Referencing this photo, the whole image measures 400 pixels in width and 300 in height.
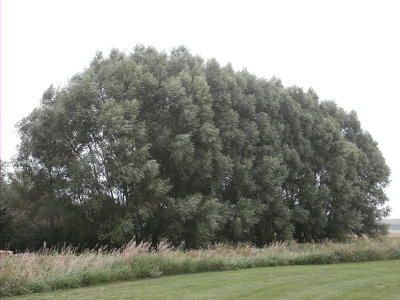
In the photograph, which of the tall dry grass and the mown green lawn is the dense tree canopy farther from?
the mown green lawn

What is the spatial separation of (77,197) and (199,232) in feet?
24.8

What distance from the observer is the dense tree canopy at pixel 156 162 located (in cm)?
2231

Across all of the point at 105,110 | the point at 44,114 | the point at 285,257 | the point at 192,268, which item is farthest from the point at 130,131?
the point at 285,257

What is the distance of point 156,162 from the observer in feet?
77.8

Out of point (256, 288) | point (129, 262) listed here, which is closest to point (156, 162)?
point (129, 262)

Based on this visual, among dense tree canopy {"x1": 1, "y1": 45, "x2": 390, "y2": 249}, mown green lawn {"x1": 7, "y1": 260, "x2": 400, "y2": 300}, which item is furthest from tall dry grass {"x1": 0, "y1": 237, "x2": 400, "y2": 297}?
dense tree canopy {"x1": 1, "y1": 45, "x2": 390, "y2": 249}

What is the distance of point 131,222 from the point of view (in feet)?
70.7

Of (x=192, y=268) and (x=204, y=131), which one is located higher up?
(x=204, y=131)

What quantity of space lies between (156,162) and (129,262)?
9919mm

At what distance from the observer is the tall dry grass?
36.1 feet

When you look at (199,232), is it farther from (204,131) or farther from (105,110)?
(105,110)

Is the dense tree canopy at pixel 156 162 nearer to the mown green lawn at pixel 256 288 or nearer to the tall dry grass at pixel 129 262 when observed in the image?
the tall dry grass at pixel 129 262

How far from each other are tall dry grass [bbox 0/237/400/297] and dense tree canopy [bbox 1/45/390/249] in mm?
4383

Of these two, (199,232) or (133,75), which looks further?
(133,75)
